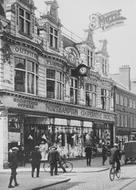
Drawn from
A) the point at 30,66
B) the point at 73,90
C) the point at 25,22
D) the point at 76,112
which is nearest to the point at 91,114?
the point at 76,112

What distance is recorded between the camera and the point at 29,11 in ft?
98.9

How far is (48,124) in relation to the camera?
107 ft

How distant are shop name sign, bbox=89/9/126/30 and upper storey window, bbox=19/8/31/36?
263 inches

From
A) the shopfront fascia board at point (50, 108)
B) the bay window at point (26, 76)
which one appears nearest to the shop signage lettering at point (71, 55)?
the shopfront fascia board at point (50, 108)

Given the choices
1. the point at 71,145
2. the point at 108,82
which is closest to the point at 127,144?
the point at 71,145

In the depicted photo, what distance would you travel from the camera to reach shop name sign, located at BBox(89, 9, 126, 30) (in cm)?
2028

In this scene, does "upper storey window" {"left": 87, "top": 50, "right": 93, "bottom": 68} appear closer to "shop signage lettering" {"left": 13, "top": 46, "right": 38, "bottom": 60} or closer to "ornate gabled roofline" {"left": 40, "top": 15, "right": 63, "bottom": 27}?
"ornate gabled roofline" {"left": 40, "top": 15, "right": 63, "bottom": 27}

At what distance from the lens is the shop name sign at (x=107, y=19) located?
2028cm

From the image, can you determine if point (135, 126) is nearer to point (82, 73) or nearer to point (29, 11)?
point (82, 73)

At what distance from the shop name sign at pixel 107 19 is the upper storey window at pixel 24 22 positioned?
6.68 m

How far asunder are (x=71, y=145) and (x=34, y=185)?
19.7 meters

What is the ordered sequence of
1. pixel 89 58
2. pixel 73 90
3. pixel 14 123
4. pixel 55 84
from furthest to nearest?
pixel 89 58 → pixel 73 90 → pixel 55 84 → pixel 14 123

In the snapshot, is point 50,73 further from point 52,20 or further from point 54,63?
point 52,20

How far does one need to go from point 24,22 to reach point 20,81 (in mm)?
4168
